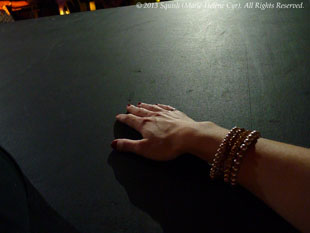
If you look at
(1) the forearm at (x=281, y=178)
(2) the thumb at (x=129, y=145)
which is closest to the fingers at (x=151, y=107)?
(2) the thumb at (x=129, y=145)

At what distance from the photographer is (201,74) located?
97cm

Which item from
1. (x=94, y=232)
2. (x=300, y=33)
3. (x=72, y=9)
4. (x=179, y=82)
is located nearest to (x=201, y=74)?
(x=179, y=82)

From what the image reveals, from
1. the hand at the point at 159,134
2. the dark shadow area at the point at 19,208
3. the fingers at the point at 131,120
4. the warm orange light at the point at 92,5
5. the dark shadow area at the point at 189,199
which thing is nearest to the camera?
the dark shadow area at the point at 19,208

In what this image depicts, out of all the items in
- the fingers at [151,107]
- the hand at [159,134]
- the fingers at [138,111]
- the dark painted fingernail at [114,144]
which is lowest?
the dark painted fingernail at [114,144]

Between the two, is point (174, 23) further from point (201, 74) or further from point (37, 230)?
point (37, 230)

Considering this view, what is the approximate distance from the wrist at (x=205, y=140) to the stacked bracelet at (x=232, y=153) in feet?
0.08

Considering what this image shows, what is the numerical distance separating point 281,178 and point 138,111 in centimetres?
44

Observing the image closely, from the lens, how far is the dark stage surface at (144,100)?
53 centimetres

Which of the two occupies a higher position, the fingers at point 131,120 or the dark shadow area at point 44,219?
the fingers at point 131,120

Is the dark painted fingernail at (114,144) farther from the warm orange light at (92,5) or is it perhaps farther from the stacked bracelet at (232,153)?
the warm orange light at (92,5)

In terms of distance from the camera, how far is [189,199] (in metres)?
0.54

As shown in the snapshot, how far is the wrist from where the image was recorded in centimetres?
56

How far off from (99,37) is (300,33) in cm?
102

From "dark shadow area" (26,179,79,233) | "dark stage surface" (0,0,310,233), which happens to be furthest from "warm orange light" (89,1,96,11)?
"dark shadow area" (26,179,79,233)
